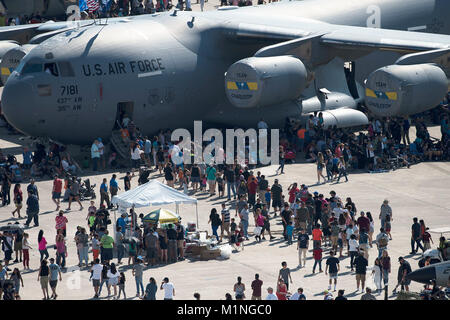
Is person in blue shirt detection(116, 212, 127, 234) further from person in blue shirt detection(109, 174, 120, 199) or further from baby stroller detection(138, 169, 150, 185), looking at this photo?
baby stroller detection(138, 169, 150, 185)

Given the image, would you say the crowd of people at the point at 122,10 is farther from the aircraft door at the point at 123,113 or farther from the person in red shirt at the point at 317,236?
the person in red shirt at the point at 317,236

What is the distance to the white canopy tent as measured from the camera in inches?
1216

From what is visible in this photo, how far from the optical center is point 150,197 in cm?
3108

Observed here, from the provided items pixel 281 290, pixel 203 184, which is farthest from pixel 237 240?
pixel 203 184

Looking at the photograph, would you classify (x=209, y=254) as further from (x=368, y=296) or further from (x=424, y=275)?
(x=424, y=275)

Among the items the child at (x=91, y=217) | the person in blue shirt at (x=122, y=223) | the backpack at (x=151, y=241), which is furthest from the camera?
the child at (x=91, y=217)

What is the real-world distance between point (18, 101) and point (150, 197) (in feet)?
28.2

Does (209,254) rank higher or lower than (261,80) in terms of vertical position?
lower

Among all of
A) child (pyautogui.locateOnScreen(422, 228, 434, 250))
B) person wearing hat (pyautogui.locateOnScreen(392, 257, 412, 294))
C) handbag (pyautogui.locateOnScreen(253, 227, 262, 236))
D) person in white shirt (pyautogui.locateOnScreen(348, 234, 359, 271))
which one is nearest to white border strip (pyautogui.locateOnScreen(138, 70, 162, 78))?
handbag (pyautogui.locateOnScreen(253, 227, 262, 236))

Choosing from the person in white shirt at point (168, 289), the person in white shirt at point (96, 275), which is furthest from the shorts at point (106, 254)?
the person in white shirt at point (168, 289)

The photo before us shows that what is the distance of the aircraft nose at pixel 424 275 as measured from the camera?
1023 inches

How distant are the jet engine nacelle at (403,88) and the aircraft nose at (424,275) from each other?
13.1 m

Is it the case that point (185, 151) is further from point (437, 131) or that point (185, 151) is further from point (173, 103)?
point (437, 131)

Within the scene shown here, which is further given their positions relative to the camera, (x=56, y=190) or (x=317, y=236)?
(x=56, y=190)
